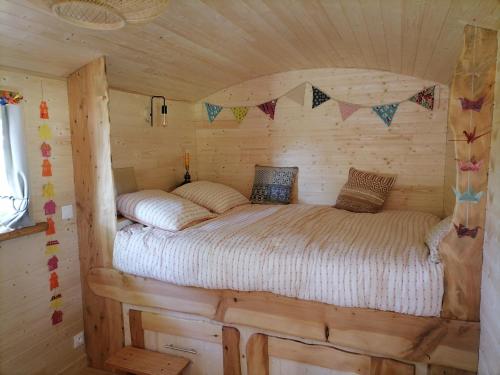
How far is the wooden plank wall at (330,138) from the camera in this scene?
3.00 m

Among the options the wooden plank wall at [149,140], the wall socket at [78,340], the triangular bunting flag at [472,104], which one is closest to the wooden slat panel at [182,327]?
the wall socket at [78,340]

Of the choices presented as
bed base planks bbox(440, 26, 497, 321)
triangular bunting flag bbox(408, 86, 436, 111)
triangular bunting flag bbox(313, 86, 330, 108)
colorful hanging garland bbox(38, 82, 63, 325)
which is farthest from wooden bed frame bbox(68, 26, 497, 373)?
triangular bunting flag bbox(313, 86, 330, 108)

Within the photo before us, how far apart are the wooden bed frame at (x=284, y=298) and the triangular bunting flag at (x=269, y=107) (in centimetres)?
169

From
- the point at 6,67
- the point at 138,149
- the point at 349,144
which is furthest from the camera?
the point at 349,144

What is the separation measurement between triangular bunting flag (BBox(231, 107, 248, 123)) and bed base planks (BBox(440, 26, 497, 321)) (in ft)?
7.62

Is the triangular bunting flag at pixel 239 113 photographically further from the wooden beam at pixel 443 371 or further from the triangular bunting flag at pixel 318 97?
the wooden beam at pixel 443 371

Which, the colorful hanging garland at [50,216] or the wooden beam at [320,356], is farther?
the colorful hanging garland at [50,216]

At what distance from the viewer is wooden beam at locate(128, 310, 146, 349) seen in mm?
2268

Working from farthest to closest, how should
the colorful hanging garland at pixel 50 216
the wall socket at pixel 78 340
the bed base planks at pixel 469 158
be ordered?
the wall socket at pixel 78 340 < the colorful hanging garland at pixel 50 216 < the bed base planks at pixel 469 158

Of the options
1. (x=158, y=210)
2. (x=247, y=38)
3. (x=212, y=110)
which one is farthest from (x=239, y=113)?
(x=158, y=210)

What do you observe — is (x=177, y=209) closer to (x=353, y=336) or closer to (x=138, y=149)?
(x=138, y=149)

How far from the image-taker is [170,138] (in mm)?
3438

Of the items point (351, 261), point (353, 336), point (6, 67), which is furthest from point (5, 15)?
point (353, 336)

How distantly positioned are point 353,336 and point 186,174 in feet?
Answer: 7.71
